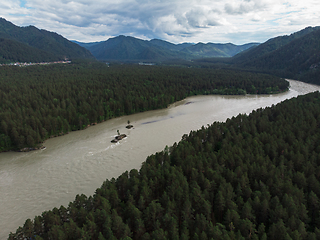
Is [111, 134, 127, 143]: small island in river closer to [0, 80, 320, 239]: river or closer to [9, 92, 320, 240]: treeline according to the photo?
[0, 80, 320, 239]: river

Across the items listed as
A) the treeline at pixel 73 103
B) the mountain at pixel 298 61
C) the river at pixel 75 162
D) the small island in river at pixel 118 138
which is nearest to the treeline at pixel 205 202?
the river at pixel 75 162

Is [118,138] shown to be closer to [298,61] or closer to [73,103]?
[73,103]

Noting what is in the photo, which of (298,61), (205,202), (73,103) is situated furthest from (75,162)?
(298,61)

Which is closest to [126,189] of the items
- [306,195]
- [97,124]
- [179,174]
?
[179,174]

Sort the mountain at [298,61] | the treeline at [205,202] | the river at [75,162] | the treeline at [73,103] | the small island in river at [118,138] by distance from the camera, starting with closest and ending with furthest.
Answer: the treeline at [205,202]
the river at [75,162]
the treeline at [73,103]
the small island in river at [118,138]
the mountain at [298,61]

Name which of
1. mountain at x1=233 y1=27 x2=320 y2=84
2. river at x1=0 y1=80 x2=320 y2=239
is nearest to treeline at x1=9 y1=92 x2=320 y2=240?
river at x1=0 y1=80 x2=320 y2=239

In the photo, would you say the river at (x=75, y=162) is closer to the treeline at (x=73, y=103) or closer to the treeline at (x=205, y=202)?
the treeline at (x=73, y=103)

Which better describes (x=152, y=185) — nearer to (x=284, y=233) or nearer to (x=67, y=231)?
(x=67, y=231)
